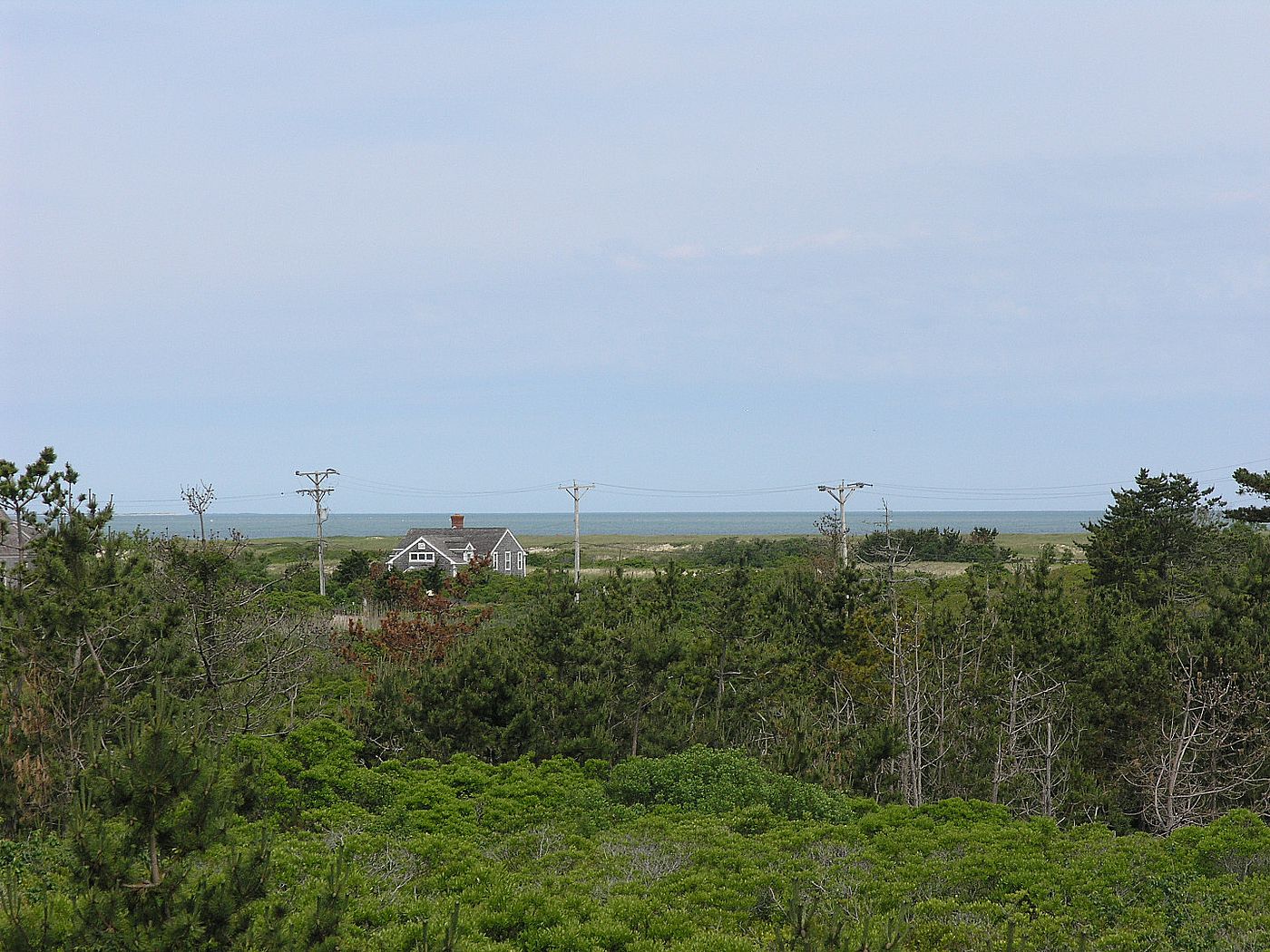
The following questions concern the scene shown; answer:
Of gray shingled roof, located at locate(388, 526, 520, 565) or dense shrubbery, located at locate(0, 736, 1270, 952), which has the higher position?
gray shingled roof, located at locate(388, 526, 520, 565)

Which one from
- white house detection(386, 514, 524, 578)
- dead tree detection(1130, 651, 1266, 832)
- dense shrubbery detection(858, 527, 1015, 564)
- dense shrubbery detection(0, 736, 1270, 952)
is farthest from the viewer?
white house detection(386, 514, 524, 578)

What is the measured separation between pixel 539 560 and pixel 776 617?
5274 cm

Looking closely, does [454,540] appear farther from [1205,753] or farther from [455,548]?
[1205,753]

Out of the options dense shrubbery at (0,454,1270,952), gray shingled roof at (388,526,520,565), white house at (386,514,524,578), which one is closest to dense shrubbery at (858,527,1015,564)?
white house at (386,514,524,578)

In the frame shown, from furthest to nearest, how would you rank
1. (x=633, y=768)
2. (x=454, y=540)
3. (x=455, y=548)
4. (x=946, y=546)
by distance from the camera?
1. (x=946, y=546)
2. (x=454, y=540)
3. (x=455, y=548)
4. (x=633, y=768)

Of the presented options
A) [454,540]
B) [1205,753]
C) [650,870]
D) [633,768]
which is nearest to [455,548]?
[454,540]

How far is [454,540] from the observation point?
6806 cm

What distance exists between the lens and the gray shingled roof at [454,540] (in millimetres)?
66250

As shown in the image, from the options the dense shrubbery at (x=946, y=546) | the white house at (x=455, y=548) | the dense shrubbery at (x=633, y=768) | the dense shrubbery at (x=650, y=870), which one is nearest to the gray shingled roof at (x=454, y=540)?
the white house at (x=455, y=548)

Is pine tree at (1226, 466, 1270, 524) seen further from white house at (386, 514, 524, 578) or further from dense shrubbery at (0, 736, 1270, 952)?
white house at (386, 514, 524, 578)

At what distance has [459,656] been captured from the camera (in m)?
18.5

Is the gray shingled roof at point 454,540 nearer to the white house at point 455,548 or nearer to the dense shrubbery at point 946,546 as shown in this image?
the white house at point 455,548

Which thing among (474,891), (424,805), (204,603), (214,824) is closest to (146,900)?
(214,824)

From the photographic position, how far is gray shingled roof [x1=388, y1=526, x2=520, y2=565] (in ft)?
217
